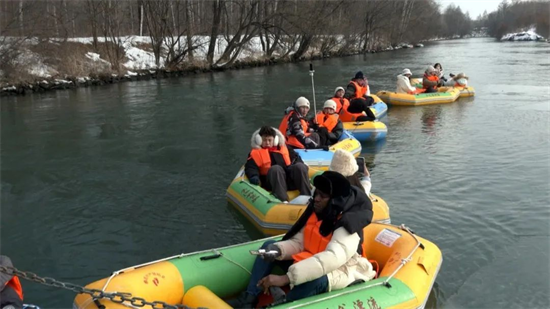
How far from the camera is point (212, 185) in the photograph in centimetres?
797

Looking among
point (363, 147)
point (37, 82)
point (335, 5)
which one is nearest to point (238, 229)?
point (363, 147)

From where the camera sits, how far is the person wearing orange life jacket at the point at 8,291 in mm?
3076

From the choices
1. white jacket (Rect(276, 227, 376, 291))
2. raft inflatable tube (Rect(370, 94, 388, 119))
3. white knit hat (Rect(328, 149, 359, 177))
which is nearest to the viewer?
white jacket (Rect(276, 227, 376, 291))

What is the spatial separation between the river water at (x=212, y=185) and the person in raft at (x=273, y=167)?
61 cm

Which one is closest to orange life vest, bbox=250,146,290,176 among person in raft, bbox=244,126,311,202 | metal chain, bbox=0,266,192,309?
person in raft, bbox=244,126,311,202

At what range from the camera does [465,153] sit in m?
9.48

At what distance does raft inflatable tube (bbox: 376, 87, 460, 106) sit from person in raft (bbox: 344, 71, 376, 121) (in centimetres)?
232

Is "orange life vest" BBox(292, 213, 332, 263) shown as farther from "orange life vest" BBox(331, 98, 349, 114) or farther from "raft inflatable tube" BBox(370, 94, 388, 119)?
"raft inflatable tube" BBox(370, 94, 388, 119)

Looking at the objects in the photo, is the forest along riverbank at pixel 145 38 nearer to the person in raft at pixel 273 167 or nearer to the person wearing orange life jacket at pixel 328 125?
the person wearing orange life jacket at pixel 328 125

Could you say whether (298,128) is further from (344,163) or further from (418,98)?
(418,98)

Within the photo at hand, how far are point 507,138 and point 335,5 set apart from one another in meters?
22.3

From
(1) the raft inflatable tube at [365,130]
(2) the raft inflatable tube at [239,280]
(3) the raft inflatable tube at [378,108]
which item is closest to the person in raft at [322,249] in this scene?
(2) the raft inflatable tube at [239,280]

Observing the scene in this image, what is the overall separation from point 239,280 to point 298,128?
4.30m

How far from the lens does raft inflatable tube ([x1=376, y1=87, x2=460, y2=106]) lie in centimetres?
1466
